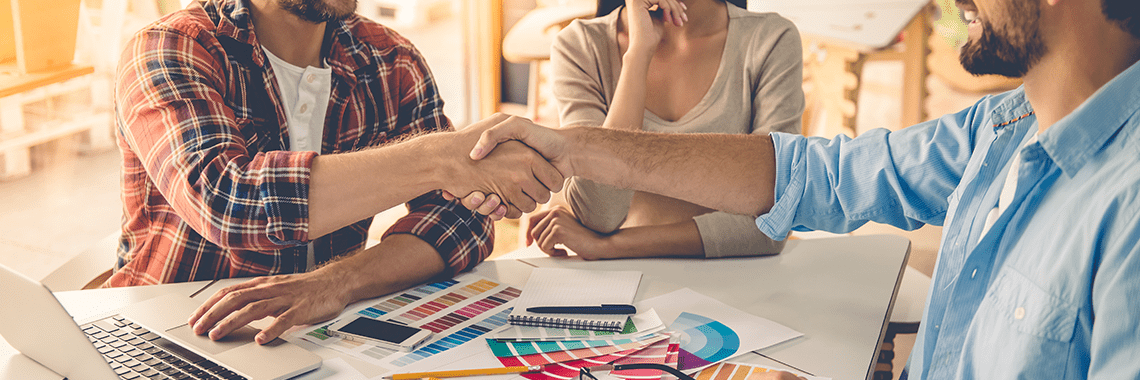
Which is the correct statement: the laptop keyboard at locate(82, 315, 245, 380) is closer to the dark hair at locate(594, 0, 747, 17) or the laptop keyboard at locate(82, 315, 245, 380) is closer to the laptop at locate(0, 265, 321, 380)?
the laptop at locate(0, 265, 321, 380)

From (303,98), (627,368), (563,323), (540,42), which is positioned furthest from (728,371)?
(540,42)

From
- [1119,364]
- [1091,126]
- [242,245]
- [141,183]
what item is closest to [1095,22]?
[1091,126]

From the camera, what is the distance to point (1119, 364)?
0.64 metres

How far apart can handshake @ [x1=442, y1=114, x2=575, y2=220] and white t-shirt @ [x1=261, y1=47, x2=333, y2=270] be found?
1.04ft

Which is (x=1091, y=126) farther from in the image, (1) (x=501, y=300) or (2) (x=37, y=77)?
(2) (x=37, y=77)

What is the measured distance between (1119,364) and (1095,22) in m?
0.33

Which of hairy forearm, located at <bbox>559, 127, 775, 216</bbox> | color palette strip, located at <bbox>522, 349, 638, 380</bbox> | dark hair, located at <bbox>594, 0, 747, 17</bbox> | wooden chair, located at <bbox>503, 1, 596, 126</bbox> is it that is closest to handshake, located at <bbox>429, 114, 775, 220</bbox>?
hairy forearm, located at <bbox>559, 127, 775, 216</bbox>

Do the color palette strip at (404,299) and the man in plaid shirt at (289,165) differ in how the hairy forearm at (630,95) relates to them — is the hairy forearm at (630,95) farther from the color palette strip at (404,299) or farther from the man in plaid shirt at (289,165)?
the color palette strip at (404,299)

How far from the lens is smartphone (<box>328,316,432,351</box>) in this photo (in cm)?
100

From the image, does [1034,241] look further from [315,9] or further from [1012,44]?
[315,9]

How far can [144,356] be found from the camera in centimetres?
93

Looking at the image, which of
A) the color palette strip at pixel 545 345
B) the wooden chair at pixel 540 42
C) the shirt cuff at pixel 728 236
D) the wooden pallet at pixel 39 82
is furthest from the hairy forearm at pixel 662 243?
the wooden chair at pixel 540 42

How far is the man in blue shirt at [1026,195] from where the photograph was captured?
70cm

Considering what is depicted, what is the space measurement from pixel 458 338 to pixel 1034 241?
67cm
